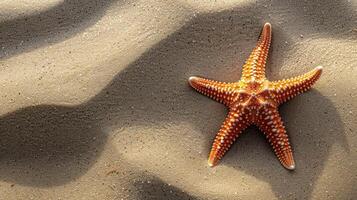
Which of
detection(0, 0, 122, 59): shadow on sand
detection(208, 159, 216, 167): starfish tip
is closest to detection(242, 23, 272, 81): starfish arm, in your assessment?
detection(208, 159, 216, 167): starfish tip

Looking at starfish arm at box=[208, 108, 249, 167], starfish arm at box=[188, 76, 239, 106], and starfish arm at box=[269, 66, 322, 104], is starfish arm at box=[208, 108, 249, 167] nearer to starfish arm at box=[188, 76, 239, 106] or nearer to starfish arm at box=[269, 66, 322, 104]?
starfish arm at box=[188, 76, 239, 106]


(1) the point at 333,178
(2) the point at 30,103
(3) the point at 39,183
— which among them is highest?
(2) the point at 30,103

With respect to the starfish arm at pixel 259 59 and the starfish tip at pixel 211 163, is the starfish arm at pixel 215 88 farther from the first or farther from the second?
the starfish tip at pixel 211 163

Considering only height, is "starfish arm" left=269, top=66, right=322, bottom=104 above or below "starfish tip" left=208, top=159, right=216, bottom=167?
above

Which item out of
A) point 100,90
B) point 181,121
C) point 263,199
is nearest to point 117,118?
point 100,90

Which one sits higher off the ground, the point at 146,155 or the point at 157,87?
the point at 157,87

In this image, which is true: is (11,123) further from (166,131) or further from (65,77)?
(166,131)
